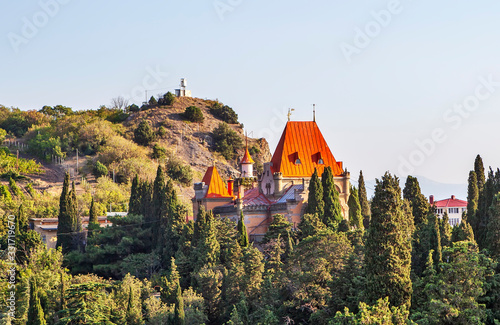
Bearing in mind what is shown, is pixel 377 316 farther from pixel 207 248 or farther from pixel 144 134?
pixel 144 134

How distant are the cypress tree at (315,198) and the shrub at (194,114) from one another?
192 feet

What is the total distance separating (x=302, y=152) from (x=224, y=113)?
5461 cm

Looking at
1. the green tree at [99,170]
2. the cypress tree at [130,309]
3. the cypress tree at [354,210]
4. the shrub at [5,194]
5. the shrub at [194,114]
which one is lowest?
the cypress tree at [130,309]

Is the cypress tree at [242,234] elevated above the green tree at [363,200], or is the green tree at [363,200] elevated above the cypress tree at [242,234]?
the green tree at [363,200]

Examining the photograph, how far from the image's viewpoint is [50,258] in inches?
2069

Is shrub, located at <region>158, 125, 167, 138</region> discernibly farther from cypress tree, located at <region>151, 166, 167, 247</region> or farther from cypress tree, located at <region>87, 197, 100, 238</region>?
cypress tree, located at <region>151, 166, 167, 247</region>

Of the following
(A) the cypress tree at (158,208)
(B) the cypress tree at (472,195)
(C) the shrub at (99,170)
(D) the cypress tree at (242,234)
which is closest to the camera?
(B) the cypress tree at (472,195)

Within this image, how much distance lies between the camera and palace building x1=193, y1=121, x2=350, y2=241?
55281 millimetres

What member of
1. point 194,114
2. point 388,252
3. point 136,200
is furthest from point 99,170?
point 388,252

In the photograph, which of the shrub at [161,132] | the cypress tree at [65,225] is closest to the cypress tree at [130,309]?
the cypress tree at [65,225]

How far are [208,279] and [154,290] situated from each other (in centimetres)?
443

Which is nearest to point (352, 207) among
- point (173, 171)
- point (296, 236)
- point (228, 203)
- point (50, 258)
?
point (296, 236)

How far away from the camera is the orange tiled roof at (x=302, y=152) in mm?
60591

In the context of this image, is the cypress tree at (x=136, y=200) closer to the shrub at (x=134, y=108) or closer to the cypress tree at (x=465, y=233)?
the cypress tree at (x=465, y=233)
